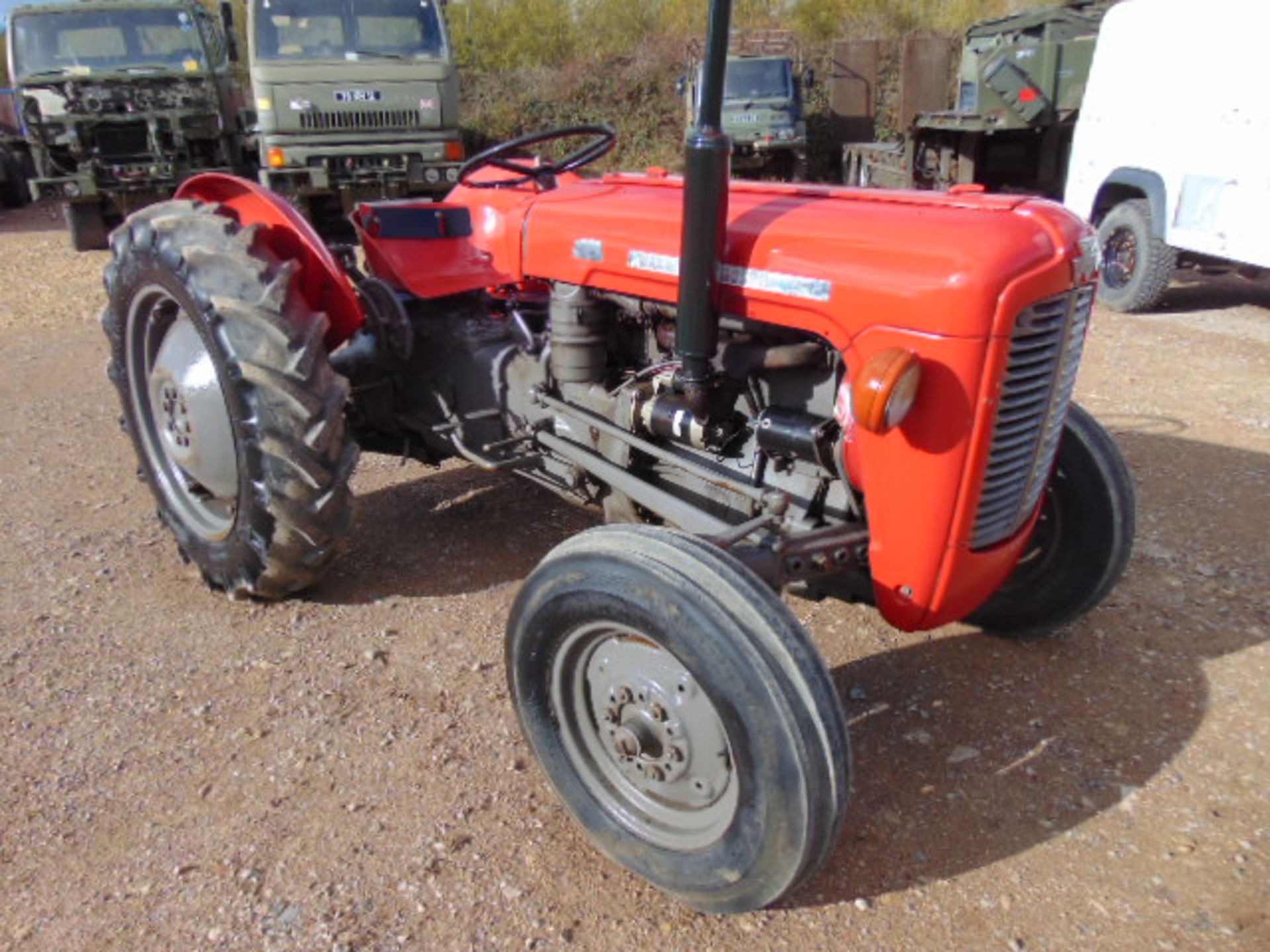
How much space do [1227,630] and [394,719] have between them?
2.68 metres

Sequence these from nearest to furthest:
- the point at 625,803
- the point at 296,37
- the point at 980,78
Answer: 1. the point at 625,803
2. the point at 296,37
3. the point at 980,78

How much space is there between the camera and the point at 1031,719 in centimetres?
291

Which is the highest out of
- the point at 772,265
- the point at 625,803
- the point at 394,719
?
the point at 772,265

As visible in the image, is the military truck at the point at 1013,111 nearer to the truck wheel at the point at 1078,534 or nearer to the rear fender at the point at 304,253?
the truck wheel at the point at 1078,534

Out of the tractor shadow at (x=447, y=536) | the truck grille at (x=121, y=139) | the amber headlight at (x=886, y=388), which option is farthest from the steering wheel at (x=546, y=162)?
the truck grille at (x=121, y=139)

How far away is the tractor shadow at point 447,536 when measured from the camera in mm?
3746

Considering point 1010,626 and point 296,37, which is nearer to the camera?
point 1010,626

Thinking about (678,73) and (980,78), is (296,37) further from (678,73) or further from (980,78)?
(678,73)

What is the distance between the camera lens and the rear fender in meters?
3.37

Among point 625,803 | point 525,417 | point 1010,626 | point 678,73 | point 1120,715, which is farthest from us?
point 678,73

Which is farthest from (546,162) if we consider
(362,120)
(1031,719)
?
(362,120)

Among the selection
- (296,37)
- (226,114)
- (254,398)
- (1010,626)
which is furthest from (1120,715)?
(226,114)

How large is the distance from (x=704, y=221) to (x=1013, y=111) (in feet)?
33.7

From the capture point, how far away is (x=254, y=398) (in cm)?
303
